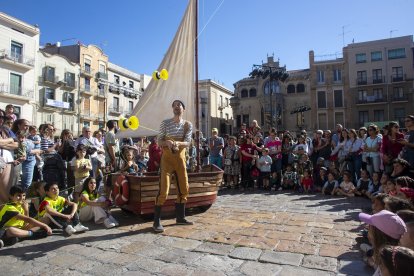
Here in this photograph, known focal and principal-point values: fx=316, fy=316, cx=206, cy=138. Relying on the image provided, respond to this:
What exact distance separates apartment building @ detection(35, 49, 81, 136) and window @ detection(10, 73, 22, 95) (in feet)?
8.56

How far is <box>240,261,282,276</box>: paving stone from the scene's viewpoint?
118 inches

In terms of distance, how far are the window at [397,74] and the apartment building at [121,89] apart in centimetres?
3221

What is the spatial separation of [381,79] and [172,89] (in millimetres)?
39791

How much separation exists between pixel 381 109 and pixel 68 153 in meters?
39.4

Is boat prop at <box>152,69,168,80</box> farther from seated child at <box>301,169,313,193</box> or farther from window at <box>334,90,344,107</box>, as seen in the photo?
window at <box>334,90,344,107</box>

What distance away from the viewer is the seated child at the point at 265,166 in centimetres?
930

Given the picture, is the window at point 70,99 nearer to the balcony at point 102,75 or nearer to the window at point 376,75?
the balcony at point 102,75

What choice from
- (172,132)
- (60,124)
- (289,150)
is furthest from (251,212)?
(60,124)

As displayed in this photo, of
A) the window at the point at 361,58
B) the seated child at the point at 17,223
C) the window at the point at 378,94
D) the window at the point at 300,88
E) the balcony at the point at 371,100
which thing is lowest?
the seated child at the point at 17,223

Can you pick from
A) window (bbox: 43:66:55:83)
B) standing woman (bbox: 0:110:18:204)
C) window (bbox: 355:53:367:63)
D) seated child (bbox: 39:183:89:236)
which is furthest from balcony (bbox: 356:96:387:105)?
standing woman (bbox: 0:110:18:204)

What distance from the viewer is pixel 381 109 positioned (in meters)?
38.4

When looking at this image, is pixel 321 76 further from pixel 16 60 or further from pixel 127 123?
pixel 127 123

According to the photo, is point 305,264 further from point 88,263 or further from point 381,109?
point 381,109

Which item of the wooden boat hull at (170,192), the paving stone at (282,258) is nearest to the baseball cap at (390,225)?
the paving stone at (282,258)
